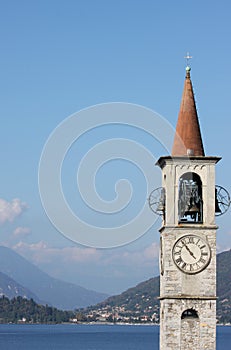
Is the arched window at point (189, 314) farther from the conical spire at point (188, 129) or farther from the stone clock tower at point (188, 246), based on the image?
the conical spire at point (188, 129)

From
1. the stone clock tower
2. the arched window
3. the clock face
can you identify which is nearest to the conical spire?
the stone clock tower

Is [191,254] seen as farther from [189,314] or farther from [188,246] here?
[189,314]

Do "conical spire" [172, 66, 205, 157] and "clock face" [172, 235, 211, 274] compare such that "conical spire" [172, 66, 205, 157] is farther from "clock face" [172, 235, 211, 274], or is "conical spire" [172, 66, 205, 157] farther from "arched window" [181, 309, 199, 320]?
"arched window" [181, 309, 199, 320]

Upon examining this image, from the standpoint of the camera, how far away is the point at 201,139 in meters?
36.4

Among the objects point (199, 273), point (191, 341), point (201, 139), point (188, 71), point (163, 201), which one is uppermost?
point (188, 71)

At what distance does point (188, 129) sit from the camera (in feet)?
119

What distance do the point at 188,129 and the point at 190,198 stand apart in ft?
9.16

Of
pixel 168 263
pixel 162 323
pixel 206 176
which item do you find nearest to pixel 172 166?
pixel 206 176

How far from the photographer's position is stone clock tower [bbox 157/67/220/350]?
34.5 metres

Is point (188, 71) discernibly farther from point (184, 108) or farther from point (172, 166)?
point (172, 166)

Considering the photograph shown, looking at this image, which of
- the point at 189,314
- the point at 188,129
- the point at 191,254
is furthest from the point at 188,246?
the point at 188,129

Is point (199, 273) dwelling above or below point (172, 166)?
below

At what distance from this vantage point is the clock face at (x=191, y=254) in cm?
3478

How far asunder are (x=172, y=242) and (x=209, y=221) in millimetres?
1664
